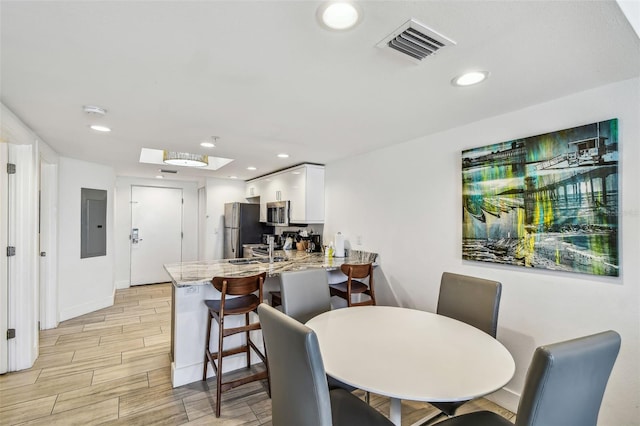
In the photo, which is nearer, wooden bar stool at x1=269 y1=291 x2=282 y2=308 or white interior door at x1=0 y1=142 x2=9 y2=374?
white interior door at x1=0 y1=142 x2=9 y2=374

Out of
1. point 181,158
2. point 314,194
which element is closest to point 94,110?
point 181,158

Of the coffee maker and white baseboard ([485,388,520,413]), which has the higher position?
the coffee maker

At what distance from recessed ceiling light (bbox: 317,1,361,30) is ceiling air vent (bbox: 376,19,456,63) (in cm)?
21

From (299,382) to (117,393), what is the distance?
7.02ft

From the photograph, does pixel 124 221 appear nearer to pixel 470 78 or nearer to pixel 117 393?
pixel 117 393

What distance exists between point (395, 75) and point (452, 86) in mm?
414

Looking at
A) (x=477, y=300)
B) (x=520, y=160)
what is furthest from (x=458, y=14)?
(x=477, y=300)

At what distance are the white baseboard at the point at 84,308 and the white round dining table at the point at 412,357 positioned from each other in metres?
4.09

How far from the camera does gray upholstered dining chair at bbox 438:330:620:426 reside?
36.2 inches

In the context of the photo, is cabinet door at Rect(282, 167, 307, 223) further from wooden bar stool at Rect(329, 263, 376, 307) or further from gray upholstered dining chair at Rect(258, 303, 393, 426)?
gray upholstered dining chair at Rect(258, 303, 393, 426)

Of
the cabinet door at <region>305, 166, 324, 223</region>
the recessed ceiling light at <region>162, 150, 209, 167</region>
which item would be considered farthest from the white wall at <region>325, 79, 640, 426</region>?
the recessed ceiling light at <region>162, 150, 209, 167</region>

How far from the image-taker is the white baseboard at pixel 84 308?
3.93 meters

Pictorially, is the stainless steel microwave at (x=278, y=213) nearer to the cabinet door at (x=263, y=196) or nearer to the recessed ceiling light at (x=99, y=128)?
the cabinet door at (x=263, y=196)

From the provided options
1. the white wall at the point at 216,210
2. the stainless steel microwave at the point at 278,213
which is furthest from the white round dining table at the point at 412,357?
the white wall at the point at 216,210
